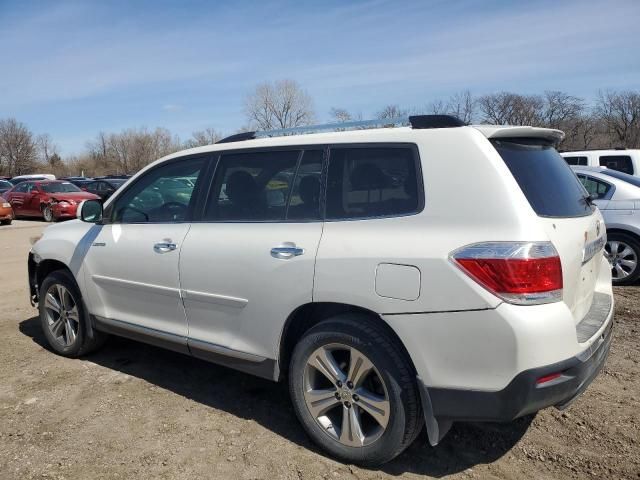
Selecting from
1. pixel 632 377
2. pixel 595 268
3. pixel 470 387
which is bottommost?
pixel 632 377

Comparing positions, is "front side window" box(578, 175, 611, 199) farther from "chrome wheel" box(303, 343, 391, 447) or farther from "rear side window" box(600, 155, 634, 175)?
"chrome wheel" box(303, 343, 391, 447)

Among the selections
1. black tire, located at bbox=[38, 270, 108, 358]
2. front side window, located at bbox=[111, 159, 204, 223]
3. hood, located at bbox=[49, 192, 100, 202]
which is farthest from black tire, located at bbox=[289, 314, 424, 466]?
hood, located at bbox=[49, 192, 100, 202]

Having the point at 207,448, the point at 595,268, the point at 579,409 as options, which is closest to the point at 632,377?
the point at 579,409

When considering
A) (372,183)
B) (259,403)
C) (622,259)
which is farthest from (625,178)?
(259,403)

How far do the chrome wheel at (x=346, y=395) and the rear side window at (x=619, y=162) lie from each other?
9.09 m

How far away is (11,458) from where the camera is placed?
3070mm

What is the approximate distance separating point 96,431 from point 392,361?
2048 mm

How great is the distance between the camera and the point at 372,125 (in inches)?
128

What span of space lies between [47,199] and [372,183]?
1950 centimetres

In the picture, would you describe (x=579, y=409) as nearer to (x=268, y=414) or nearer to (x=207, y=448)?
(x=268, y=414)

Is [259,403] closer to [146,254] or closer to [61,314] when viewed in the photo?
[146,254]

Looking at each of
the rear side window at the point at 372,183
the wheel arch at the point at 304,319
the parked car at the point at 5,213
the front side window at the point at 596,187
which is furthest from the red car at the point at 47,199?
the rear side window at the point at 372,183

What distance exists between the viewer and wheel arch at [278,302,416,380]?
2.82 metres

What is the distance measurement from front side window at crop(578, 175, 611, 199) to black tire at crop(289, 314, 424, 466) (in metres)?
5.47
